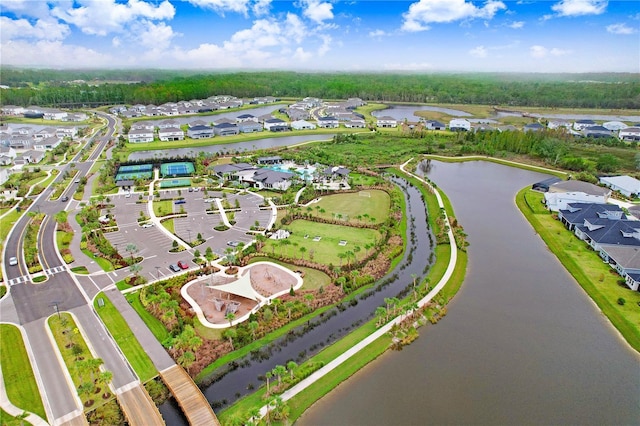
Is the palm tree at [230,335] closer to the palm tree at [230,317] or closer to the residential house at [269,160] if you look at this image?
the palm tree at [230,317]

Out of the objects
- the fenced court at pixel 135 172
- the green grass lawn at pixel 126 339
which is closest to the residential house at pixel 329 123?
the fenced court at pixel 135 172

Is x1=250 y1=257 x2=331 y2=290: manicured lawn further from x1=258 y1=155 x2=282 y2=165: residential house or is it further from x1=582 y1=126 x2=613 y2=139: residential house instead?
x1=582 y1=126 x2=613 y2=139: residential house

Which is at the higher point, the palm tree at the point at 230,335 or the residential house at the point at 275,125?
the residential house at the point at 275,125

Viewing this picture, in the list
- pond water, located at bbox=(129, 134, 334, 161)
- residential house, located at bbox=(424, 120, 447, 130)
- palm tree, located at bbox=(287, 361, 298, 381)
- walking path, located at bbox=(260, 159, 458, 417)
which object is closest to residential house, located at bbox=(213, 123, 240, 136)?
pond water, located at bbox=(129, 134, 334, 161)

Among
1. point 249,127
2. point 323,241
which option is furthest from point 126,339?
point 249,127

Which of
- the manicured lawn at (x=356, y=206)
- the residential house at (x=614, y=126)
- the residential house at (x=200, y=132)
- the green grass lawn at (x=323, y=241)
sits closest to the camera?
the green grass lawn at (x=323, y=241)

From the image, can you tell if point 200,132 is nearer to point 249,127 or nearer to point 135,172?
point 249,127

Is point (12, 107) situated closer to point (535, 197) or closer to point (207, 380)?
point (207, 380)

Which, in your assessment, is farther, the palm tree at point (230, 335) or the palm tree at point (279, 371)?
the palm tree at point (230, 335)
